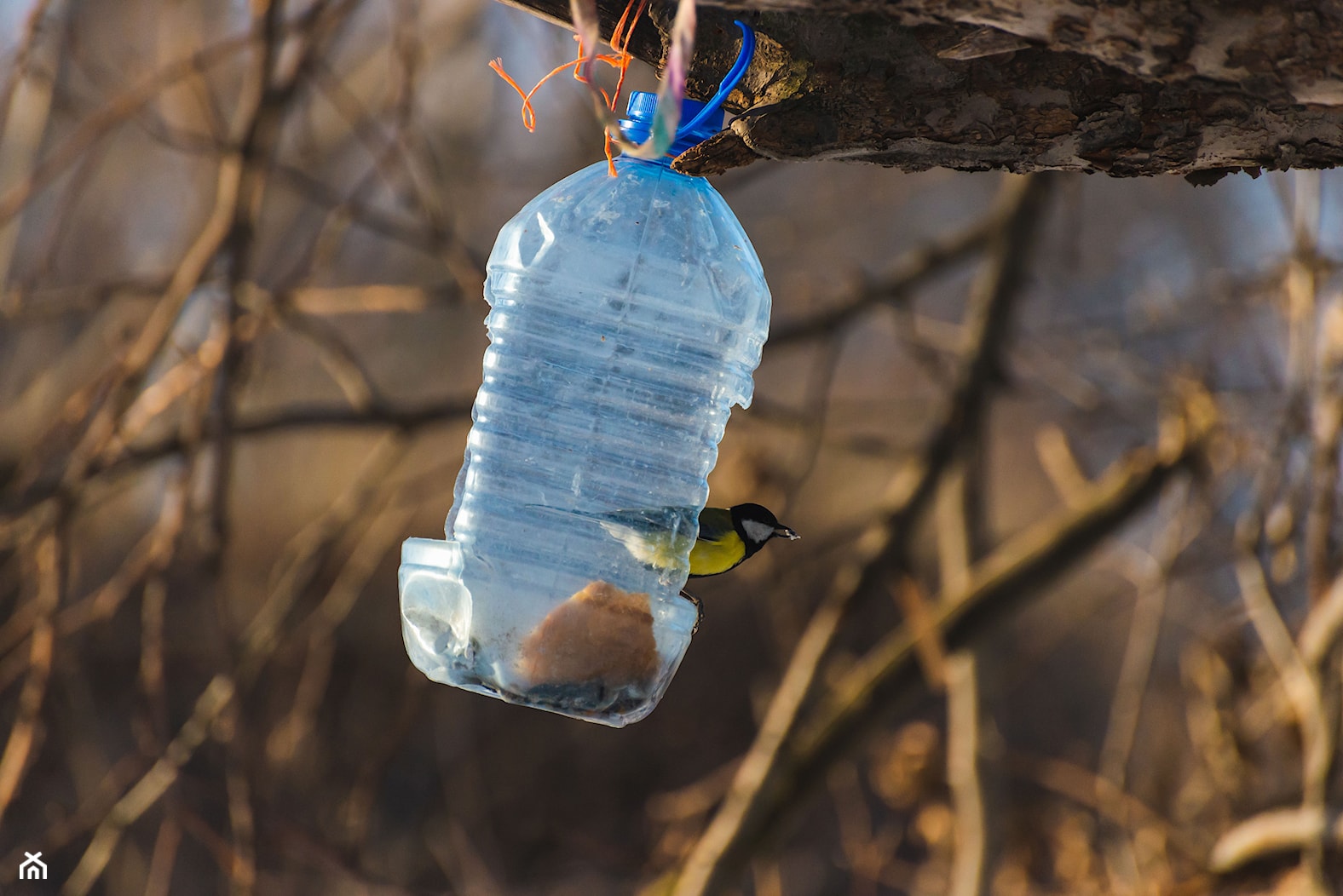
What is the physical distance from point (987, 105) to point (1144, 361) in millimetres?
4063

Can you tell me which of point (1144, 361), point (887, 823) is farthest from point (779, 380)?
point (1144, 361)

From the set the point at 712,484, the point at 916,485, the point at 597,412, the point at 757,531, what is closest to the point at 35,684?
the point at 597,412

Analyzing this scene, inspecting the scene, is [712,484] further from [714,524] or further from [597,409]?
[597,409]

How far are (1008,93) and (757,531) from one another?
1028mm

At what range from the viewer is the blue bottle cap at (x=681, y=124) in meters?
1.35

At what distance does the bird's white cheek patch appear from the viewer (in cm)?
209

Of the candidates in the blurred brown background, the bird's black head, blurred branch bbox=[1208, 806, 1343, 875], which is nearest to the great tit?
the bird's black head

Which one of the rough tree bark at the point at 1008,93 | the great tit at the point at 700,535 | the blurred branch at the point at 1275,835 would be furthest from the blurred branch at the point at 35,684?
the blurred branch at the point at 1275,835

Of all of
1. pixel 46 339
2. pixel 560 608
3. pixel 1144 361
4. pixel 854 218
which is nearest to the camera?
pixel 560 608

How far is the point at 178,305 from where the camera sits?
102 inches

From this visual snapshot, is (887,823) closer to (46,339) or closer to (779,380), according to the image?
(779,380)

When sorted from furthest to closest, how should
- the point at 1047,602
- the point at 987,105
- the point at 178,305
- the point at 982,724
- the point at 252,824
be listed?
the point at 1047,602 < the point at 982,724 < the point at 178,305 < the point at 252,824 < the point at 987,105

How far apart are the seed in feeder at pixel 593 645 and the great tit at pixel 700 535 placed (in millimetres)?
179

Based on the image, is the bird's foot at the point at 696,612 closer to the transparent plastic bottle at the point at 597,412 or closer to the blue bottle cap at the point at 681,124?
the transparent plastic bottle at the point at 597,412
